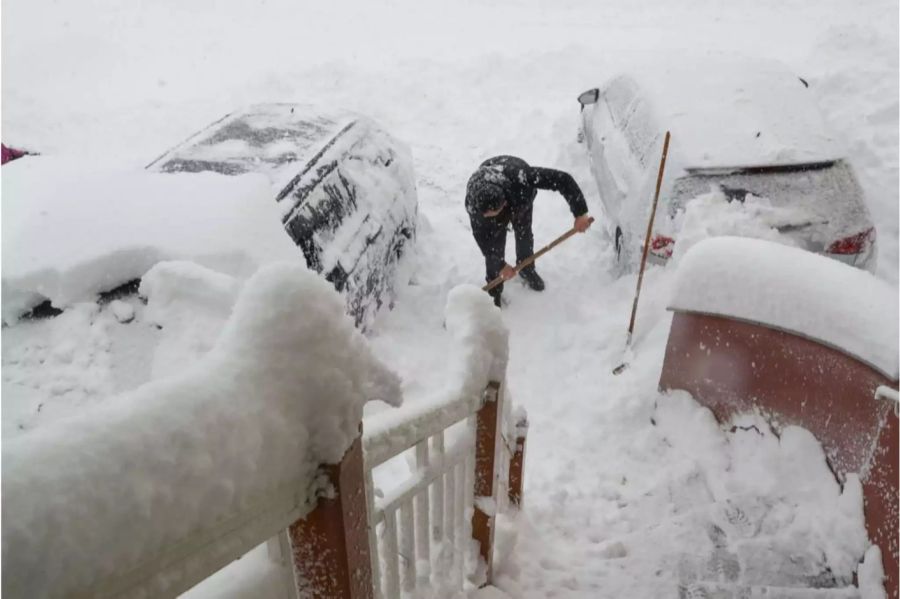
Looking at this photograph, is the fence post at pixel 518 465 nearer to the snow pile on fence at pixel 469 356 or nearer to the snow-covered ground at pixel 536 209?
the snow-covered ground at pixel 536 209

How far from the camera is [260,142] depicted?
15.9 ft

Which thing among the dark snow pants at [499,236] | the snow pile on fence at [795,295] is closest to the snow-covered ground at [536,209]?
the dark snow pants at [499,236]

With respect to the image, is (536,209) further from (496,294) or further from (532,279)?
(496,294)

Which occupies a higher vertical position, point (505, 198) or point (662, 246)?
point (505, 198)

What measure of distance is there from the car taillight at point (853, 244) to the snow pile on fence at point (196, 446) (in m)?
4.21

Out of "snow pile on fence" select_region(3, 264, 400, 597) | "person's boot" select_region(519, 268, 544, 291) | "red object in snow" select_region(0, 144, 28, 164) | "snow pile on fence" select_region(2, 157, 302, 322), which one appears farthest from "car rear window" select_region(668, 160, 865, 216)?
"red object in snow" select_region(0, 144, 28, 164)

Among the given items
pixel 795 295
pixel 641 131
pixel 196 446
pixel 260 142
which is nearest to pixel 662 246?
pixel 641 131

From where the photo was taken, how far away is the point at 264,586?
4.82 feet

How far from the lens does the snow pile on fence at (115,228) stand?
3.17 metres

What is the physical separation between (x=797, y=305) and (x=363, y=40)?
12272mm

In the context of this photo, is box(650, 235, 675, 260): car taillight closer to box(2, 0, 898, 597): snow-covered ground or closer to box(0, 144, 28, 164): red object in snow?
box(2, 0, 898, 597): snow-covered ground

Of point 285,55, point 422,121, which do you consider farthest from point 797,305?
point 285,55

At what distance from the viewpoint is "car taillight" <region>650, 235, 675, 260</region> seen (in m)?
4.82

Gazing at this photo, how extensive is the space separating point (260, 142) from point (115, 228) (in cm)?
167
